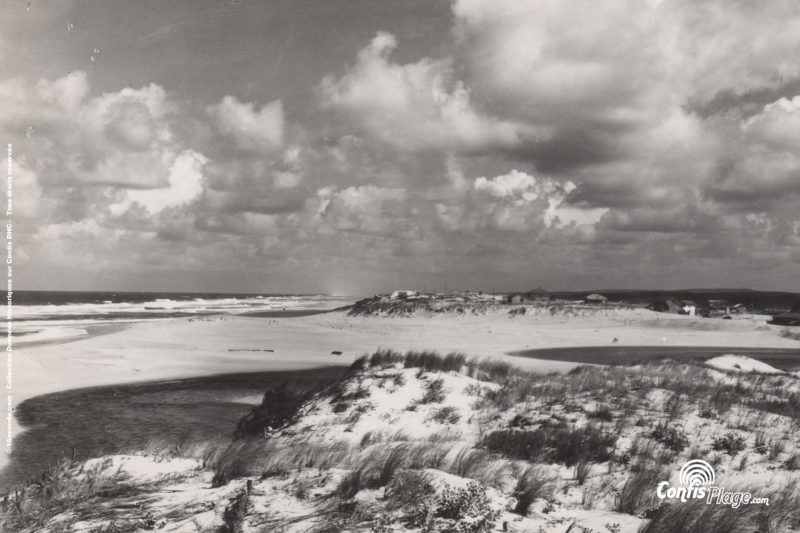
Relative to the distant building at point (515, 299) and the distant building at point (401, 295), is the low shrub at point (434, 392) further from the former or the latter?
the distant building at point (401, 295)

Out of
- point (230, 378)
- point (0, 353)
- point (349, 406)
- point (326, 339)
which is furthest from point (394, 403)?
point (326, 339)

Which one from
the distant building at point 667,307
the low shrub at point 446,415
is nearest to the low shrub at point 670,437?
the low shrub at point 446,415

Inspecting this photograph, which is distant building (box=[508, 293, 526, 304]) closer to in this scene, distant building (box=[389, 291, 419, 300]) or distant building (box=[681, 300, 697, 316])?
distant building (box=[389, 291, 419, 300])

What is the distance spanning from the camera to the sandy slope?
23.2 m

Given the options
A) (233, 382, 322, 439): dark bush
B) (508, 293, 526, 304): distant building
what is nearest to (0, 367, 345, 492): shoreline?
(233, 382, 322, 439): dark bush

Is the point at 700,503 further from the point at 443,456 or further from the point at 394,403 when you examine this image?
the point at 394,403

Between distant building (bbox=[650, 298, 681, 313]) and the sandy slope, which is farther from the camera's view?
distant building (bbox=[650, 298, 681, 313])

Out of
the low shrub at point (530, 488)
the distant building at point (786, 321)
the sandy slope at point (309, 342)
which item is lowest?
the sandy slope at point (309, 342)

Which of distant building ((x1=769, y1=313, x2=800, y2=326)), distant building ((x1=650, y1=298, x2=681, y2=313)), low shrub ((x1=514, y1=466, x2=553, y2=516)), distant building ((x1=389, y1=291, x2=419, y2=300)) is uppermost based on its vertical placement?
distant building ((x1=389, y1=291, x2=419, y2=300))

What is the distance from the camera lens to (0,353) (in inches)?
1075

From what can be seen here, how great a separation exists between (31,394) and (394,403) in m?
13.1

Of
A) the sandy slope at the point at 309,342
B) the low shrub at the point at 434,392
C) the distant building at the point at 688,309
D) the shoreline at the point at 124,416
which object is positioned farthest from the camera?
the distant building at the point at 688,309

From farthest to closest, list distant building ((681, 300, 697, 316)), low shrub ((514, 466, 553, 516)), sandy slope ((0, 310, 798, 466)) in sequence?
distant building ((681, 300, 697, 316)) < sandy slope ((0, 310, 798, 466)) < low shrub ((514, 466, 553, 516))

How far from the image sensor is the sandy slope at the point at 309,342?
23.2 metres
